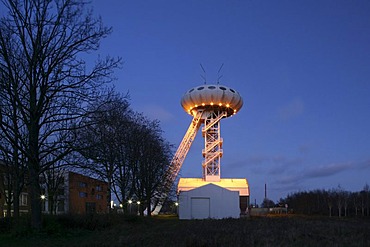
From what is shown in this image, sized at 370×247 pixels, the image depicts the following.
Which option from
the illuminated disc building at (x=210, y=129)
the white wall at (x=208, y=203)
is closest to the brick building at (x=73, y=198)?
the white wall at (x=208, y=203)

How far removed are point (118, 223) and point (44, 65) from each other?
1182 centimetres

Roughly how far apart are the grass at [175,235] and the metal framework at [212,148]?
39503 mm

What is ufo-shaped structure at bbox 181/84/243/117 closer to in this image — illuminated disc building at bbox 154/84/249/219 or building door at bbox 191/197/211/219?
illuminated disc building at bbox 154/84/249/219

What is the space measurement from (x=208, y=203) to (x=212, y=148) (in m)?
15.8

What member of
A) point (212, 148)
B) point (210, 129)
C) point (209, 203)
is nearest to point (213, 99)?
point (210, 129)

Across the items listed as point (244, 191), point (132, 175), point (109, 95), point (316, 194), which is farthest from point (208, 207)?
point (316, 194)

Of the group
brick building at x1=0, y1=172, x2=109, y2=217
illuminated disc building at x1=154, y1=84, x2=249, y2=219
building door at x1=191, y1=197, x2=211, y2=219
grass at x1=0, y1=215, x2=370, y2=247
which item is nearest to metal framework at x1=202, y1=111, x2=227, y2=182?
illuminated disc building at x1=154, y1=84, x2=249, y2=219

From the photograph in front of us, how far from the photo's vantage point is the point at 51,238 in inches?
744

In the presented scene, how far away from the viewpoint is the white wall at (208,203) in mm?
55853

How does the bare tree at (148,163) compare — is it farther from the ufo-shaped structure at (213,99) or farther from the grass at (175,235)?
the ufo-shaped structure at (213,99)

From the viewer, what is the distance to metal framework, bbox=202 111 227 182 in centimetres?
7050

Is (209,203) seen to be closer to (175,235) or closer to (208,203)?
(208,203)

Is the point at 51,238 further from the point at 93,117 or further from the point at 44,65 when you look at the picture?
the point at 44,65

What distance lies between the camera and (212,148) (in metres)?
70.7
